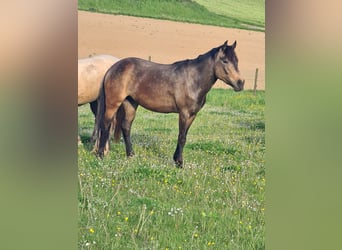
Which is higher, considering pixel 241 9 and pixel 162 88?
pixel 241 9

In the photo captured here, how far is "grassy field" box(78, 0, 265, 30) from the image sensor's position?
387cm

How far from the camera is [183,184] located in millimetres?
4012

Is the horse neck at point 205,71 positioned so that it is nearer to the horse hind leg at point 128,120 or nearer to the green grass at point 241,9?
the green grass at point 241,9

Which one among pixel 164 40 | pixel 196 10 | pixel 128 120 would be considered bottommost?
pixel 128 120

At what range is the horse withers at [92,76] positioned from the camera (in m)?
3.89

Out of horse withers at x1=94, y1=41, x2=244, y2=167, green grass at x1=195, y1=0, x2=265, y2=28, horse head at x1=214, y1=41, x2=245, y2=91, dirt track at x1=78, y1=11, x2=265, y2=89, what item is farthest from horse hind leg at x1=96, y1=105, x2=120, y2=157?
green grass at x1=195, y1=0, x2=265, y2=28

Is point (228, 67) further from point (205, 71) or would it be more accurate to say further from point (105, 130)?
point (105, 130)

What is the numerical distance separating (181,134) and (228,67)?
2.26ft

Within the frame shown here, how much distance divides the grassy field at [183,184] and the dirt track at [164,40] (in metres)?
0.32

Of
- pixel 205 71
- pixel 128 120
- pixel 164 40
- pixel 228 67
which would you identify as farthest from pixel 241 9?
pixel 128 120

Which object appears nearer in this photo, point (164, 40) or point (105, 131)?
point (164, 40)

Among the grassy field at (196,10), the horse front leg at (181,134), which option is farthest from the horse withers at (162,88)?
the grassy field at (196,10)
